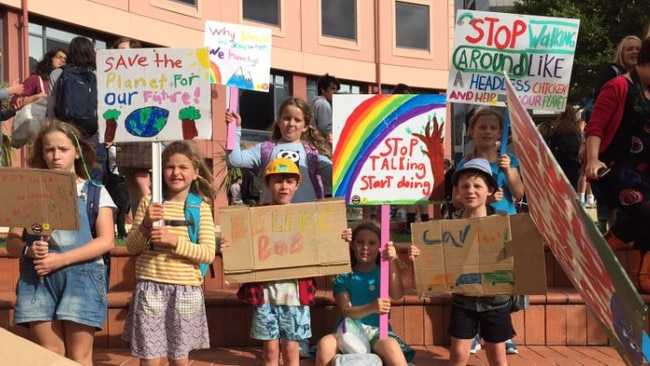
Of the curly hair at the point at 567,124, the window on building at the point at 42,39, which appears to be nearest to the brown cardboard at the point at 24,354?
the curly hair at the point at 567,124

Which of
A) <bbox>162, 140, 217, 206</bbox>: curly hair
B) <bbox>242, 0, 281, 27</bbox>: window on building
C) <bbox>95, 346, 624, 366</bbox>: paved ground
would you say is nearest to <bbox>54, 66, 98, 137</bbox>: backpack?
<bbox>95, 346, 624, 366</bbox>: paved ground

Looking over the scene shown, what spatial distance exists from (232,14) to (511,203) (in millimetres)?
15174

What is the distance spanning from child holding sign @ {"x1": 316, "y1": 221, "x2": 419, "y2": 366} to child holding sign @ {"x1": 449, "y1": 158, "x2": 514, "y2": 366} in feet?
1.14

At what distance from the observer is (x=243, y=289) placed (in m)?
4.36

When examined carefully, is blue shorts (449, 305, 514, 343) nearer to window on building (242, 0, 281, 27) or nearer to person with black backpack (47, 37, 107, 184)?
person with black backpack (47, 37, 107, 184)

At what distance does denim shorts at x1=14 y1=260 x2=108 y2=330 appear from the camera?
370 cm

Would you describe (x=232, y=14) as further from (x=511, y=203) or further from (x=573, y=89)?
(x=511, y=203)

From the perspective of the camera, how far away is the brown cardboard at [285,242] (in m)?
4.23

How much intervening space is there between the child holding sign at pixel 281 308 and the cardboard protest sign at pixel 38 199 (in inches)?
45.9

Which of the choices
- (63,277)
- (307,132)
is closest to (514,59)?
(307,132)

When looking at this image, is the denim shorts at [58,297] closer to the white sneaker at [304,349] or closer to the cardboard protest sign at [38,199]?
the cardboard protest sign at [38,199]

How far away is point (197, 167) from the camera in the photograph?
420cm

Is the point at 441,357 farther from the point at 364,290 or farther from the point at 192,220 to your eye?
the point at 192,220

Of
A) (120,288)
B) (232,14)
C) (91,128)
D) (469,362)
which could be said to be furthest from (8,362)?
(232,14)
